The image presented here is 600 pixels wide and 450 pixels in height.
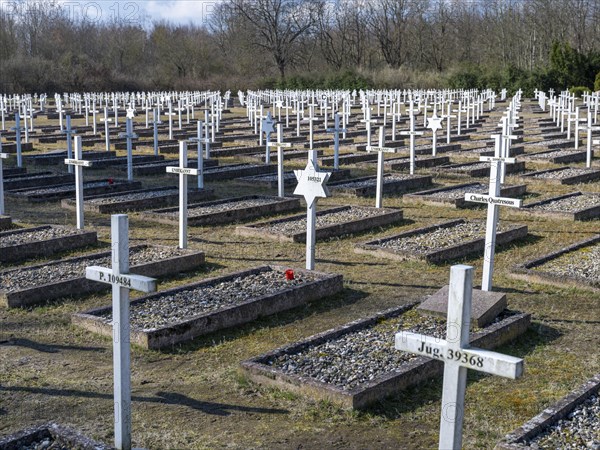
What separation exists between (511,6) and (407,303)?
71.2m

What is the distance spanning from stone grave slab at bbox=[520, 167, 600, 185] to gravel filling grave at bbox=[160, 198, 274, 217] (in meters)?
6.11

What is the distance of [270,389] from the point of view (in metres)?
6.14

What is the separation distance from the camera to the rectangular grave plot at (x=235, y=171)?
59.9ft

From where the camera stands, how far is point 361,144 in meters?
25.3

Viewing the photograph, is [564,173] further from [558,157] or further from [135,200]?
[135,200]

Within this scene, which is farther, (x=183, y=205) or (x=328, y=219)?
(x=328, y=219)

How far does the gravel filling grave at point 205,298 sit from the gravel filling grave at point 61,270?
53.9 inches

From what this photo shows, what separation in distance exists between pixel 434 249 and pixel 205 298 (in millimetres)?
3487

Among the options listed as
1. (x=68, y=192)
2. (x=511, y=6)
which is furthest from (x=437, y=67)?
(x=68, y=192)

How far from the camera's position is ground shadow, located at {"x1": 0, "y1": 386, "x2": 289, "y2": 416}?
5.83m

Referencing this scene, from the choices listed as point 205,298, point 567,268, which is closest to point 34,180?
point 205,298

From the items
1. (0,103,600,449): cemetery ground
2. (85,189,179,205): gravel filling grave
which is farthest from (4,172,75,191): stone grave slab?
(0,103,600,449): cemetery ground

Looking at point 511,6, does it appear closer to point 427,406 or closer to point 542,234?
point 542,234

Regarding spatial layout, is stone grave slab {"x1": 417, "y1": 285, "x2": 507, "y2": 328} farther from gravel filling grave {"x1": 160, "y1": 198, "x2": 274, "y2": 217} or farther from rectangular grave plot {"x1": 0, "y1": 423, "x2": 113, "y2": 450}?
gravel filling grave {"x1": 160, "y1": 198, "x2": 274, "y2": 217}
